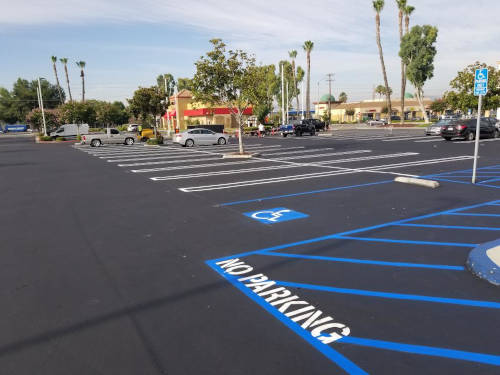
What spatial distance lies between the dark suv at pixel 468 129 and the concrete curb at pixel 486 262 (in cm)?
2361

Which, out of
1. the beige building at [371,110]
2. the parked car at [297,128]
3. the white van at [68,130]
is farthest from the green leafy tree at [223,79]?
the beige building at [371,110]

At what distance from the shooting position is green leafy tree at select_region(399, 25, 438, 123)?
48.1 meters

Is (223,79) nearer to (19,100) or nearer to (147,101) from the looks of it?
(147,101)

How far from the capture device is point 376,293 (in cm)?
469

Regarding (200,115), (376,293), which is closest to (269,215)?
(376,293)

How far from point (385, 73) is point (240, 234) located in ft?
174

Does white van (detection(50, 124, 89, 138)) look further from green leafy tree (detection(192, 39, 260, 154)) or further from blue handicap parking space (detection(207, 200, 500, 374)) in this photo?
blue handicap parking space (detection(207, 200, 500, 374))

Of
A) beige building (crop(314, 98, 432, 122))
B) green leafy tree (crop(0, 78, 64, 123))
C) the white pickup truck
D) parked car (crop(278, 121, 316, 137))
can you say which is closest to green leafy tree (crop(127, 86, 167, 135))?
the white pickup truck

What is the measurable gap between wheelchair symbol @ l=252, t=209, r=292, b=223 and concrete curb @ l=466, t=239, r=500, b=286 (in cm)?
381

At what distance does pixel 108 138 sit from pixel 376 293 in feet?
110

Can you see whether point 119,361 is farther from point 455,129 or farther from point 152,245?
point 455,129

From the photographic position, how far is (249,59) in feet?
66.2

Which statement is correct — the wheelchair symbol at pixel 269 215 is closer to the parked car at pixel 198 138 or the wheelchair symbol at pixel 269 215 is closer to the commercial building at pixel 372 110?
the parked car at pixel 198 138

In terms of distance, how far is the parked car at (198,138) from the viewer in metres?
29.5
